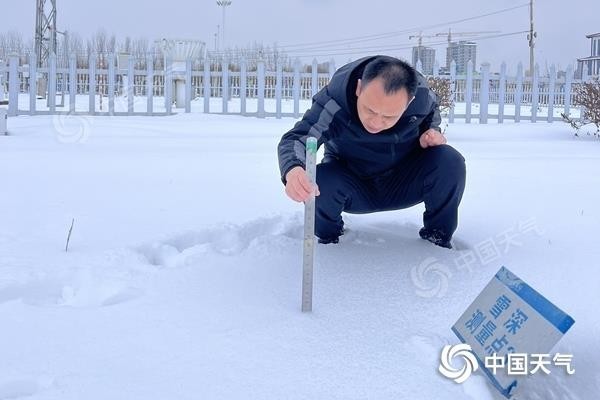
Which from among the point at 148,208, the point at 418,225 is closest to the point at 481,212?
the point at 418,225

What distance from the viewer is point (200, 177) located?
379 cm

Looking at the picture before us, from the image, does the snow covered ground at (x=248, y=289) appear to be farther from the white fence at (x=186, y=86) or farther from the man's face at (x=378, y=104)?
the white fence at (x=186, y=86)

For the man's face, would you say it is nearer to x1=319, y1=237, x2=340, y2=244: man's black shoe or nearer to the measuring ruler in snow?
the measuring ruler in snow

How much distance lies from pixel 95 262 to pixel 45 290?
0.22m

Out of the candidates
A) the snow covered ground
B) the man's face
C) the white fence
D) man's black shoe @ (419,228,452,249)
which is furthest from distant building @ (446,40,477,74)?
the man's face

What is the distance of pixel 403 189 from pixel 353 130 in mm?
328

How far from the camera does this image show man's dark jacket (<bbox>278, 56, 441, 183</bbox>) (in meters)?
1.86

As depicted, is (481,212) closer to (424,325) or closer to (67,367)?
(424,325)

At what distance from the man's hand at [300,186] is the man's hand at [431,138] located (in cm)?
61

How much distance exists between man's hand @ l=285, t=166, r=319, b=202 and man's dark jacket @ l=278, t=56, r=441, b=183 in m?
0.10

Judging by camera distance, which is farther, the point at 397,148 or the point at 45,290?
the point at 397,148

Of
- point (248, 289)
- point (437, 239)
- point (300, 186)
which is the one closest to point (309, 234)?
point (300, 186)

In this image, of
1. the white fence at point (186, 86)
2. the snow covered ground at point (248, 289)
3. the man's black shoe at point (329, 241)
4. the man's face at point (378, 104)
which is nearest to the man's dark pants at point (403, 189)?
the man's black shoe at point (329, 241)

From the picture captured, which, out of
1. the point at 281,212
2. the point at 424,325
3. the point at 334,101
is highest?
the point at 334,101
